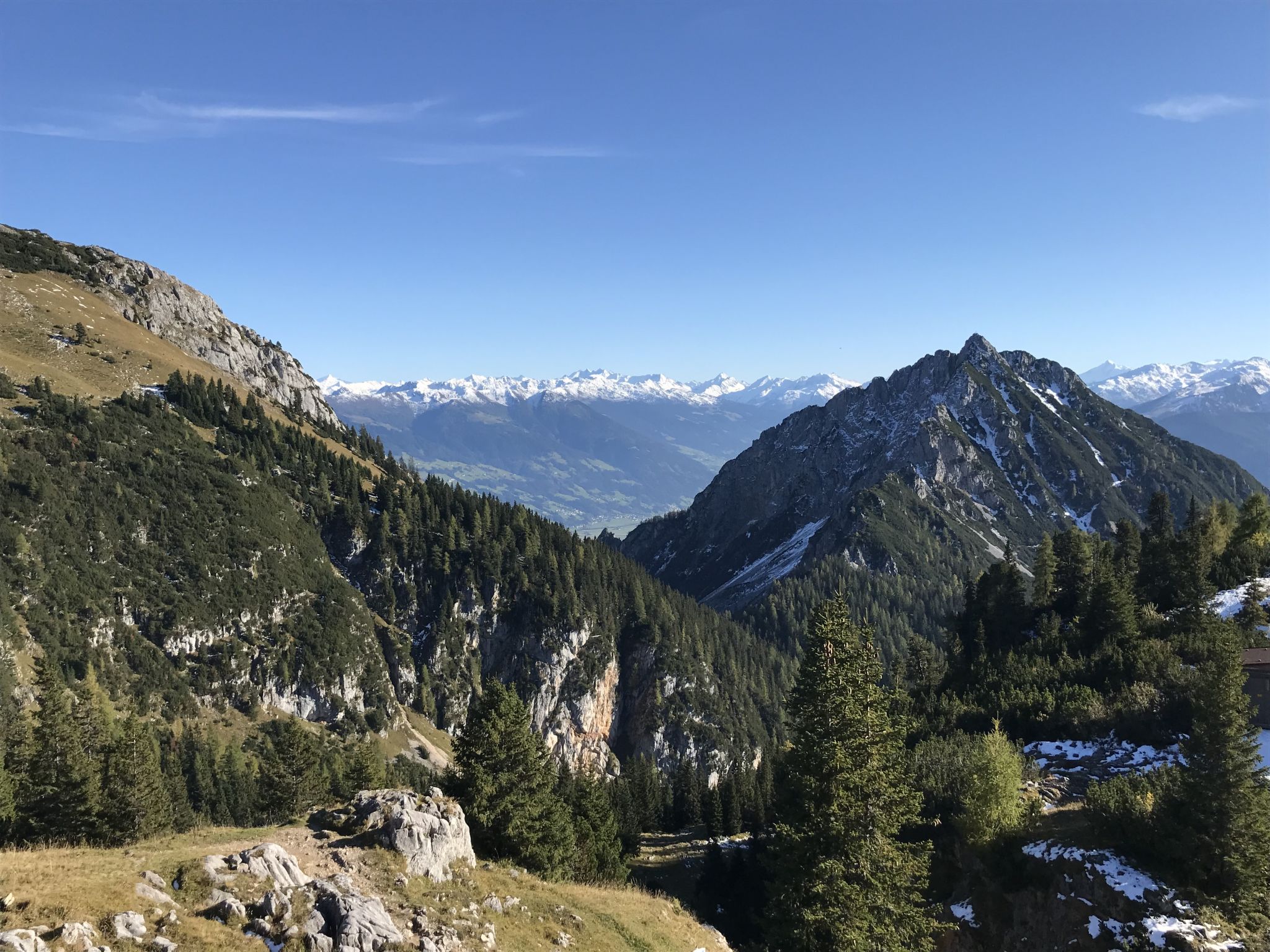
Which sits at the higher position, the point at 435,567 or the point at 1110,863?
the point at 435,567

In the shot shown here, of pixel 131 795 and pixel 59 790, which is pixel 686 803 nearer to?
pixel 131 795

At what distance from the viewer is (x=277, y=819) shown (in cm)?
6794

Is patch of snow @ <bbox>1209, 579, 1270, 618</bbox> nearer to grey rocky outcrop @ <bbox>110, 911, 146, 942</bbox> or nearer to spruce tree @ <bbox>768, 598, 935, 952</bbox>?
spruce tree @ <bbox>768, 598, 935, 952</bbox>

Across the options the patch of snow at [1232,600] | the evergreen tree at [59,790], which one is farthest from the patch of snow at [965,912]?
the evergreen tree at [59,790]

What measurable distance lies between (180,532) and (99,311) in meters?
102

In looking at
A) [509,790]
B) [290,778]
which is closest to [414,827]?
[509,790]

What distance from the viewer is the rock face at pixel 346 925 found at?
23844 millimetres

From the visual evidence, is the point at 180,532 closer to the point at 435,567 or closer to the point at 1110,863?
the point at 435,567

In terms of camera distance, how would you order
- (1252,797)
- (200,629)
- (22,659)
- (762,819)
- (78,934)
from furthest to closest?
(200,629) → (22,659) → (762,819) → (1252,797) → (78,934)

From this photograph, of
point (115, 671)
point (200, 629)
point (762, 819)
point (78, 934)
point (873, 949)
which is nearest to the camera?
point (78, 934)

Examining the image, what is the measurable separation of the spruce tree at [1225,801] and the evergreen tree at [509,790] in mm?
36712

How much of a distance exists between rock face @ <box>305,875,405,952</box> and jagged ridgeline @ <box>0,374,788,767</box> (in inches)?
4385

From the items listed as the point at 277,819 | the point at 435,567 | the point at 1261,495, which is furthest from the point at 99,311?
the point at 1261,495

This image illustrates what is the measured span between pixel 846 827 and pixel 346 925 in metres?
22.6
